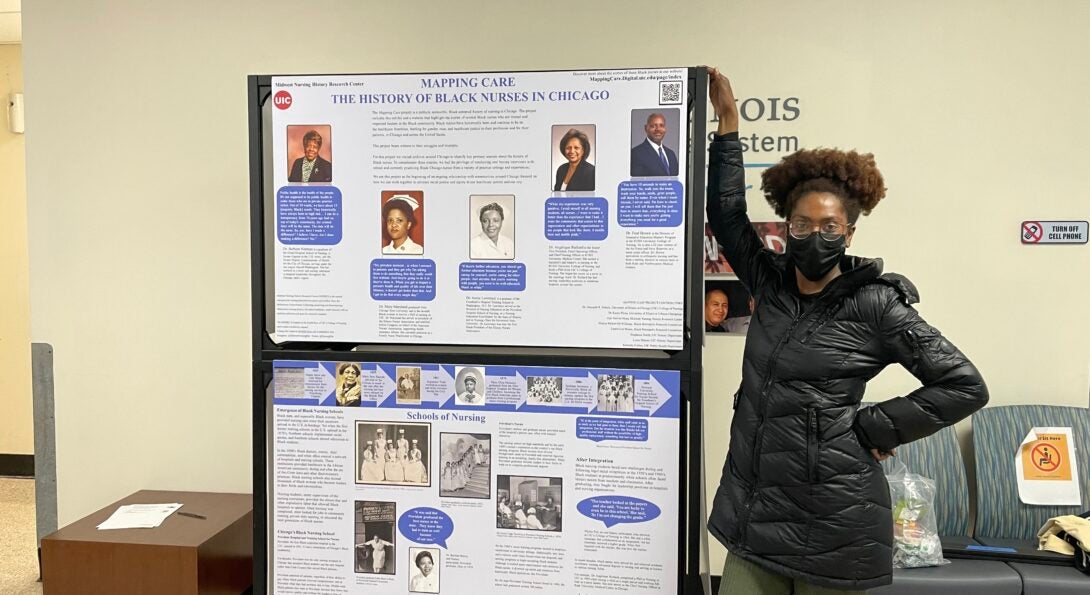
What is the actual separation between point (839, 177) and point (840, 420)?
616 mm

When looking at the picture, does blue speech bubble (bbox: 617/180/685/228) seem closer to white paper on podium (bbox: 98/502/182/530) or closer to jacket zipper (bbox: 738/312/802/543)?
jacket zipper (bbox: 738/312/802/543)

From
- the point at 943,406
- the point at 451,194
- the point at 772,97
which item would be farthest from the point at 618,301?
the point at 772,97

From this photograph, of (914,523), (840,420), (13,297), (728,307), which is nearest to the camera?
(840,420)

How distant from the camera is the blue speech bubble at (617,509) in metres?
2.01

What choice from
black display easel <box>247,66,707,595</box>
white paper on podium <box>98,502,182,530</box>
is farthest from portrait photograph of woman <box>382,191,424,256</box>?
white paper on podium <box>98,502,182,530</box>

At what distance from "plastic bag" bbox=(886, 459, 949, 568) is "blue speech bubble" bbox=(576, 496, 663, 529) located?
1036 mm

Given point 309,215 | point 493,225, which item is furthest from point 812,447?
point 309,215

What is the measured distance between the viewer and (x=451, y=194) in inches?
80.5

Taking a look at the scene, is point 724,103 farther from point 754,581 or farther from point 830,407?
point 754,581

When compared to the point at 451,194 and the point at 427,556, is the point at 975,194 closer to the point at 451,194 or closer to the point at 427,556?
the point at 451,194

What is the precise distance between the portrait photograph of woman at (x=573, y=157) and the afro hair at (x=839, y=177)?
53 cm

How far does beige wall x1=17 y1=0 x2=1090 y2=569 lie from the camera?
288 centimetres

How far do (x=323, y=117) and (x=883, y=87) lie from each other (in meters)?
2.18

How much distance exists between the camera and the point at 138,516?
114 inches
